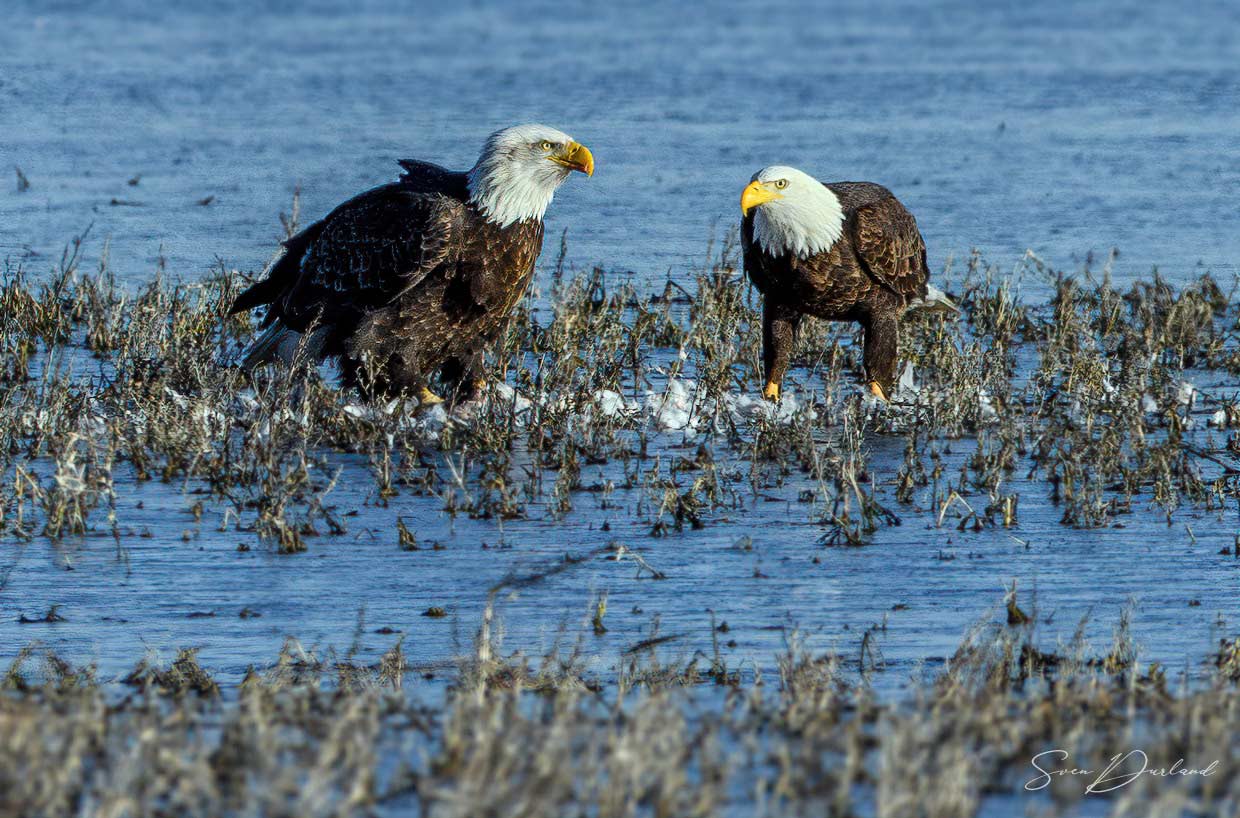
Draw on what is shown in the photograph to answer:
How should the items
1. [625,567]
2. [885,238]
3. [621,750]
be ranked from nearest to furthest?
[621,750] < [625,567] < [885,238]

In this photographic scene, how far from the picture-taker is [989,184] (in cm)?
1656

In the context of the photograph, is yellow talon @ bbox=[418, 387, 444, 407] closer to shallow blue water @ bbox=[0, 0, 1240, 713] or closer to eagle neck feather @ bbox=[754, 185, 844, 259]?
shallow blue water @ bbox=[0, 0, 1240, 713]

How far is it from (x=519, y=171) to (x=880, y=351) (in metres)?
1.95

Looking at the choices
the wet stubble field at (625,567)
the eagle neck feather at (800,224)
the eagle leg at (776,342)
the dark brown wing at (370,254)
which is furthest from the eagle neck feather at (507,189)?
the eagle leg at (776,342)

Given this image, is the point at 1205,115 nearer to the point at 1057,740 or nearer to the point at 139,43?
the point at 139,43

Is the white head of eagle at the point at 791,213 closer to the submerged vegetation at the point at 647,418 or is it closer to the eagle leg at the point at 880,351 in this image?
the eagle leg at the point at 880,351

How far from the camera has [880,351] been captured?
988cm

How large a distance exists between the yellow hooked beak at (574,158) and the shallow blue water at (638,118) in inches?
137

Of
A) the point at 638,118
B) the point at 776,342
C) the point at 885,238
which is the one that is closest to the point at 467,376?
the point at 776,342

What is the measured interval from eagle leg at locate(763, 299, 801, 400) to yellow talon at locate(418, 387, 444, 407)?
4.97 ft

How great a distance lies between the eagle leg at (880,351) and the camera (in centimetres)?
988

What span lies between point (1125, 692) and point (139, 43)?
23.2m

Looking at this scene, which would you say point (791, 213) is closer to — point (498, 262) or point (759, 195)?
point (759, 195)

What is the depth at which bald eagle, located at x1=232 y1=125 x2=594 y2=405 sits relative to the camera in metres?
9.23
